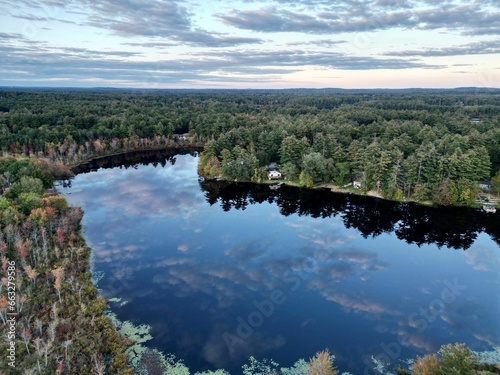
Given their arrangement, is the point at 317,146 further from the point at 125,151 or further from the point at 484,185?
the point at 125,151

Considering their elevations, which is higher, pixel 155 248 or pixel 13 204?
pixel 13 204

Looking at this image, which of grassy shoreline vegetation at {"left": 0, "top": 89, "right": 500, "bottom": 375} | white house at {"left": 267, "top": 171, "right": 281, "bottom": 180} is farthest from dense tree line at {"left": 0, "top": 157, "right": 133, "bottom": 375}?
white house at {"left": 267, "top": 171, "right": 281, "bottom": 180}

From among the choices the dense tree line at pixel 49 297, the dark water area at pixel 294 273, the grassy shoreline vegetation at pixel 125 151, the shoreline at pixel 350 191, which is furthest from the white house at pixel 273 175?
the dense tree line at pixel 49 297

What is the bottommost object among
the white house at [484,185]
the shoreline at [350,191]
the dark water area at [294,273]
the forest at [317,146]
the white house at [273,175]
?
the dark water area at [294,273]

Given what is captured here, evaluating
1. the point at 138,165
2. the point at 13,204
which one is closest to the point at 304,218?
the point at 13,204

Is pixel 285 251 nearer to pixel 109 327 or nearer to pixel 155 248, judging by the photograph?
pixel 155 248

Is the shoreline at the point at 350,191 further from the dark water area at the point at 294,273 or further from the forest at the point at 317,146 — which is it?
the dark water area at the point at 294,273
